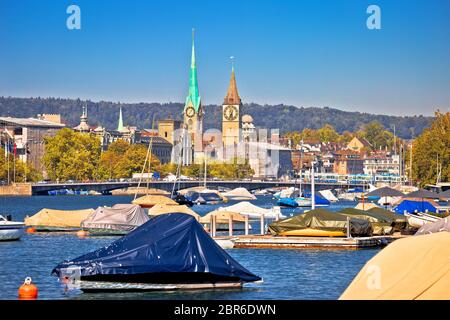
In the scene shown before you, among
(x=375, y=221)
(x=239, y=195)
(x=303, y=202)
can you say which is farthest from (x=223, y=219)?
(x=239, y=195)

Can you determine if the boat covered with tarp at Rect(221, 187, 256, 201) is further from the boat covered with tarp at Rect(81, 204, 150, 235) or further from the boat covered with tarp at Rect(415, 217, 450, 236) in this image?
the boat covered with tarp at Rect(415, 217, 450, 236)

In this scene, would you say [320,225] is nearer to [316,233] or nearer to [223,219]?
[316,233]

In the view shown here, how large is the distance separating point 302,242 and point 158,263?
17803 millimetres

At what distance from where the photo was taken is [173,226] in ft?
103

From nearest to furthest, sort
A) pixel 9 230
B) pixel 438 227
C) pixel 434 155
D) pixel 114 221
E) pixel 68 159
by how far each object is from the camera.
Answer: pixel 438 227
pixel 9 230
pixel 114 221
pixel 434 155
pixel 68 159

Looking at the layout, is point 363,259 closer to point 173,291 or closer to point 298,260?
point 298,260

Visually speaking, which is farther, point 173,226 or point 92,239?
point 92,239

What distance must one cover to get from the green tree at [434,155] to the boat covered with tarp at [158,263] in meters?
93.7

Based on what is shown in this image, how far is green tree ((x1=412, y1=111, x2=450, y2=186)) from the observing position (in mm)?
126562

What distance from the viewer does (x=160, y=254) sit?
1220 inches

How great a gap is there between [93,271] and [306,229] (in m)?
19.2

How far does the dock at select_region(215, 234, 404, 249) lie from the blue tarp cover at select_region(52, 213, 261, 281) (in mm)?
16458

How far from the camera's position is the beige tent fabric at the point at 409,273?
23.5 metres
